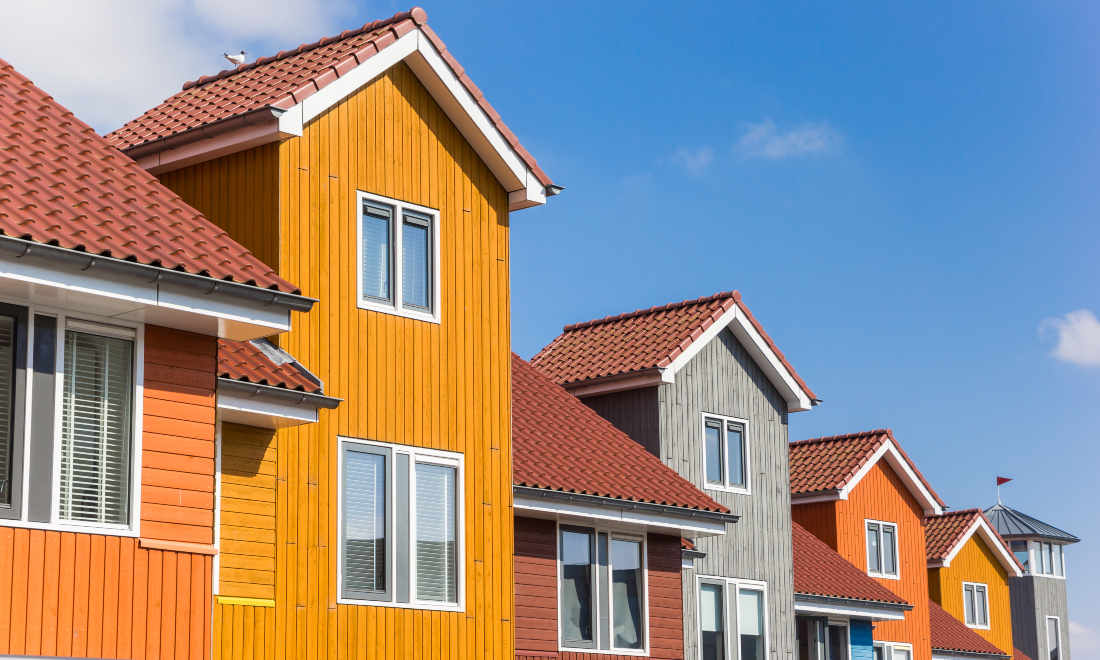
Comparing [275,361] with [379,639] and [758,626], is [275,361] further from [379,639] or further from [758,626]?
[758,626]

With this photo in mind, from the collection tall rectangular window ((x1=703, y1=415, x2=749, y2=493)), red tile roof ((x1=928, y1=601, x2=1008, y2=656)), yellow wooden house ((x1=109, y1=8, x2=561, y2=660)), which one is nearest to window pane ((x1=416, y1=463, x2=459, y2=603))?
yellow wooden house ((x1=109, y1=8, x2=561, y2=660))

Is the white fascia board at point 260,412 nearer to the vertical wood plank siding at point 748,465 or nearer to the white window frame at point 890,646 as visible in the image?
the vertical wood plank siding at point 748,465

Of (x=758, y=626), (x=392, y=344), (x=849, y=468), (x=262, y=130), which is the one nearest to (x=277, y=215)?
(x=262, y=130)

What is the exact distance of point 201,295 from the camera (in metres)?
13.5

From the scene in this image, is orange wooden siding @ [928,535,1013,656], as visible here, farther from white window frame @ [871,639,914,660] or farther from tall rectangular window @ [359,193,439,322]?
tall rectangular window @ [359,193,439,322]

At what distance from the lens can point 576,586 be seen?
73.1 ft

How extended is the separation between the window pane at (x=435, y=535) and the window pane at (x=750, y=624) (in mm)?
11032

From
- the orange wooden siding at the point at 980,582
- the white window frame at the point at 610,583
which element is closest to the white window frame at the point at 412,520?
the white window frame at the point at 610,583

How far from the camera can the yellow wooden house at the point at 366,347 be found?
1622 centimetres

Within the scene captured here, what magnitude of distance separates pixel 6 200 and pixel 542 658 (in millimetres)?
11363

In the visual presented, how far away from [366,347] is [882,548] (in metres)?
23.4

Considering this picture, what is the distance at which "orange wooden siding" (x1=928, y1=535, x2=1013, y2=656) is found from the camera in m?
44.6

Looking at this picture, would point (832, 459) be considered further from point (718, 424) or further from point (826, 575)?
point (718, 424)

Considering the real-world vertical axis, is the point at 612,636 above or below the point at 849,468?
below
